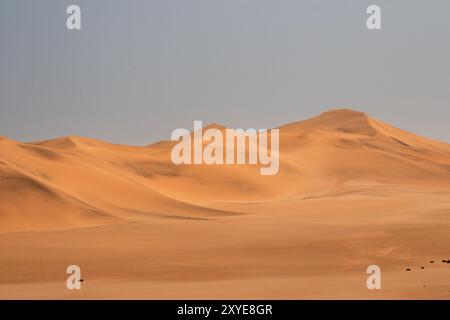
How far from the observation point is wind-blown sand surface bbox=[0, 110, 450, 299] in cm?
1606

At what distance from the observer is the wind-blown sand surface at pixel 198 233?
1606 centimetres

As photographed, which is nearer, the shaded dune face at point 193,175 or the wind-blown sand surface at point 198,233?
the wind-blown sand surface at point 198,233

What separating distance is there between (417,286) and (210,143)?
5520cm

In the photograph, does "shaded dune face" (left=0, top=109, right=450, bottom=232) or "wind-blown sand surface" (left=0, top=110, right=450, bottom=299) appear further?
"shaded dune face" (left=0, top=109, right=450, bottom=232)

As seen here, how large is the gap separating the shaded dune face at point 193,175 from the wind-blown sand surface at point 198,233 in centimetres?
14

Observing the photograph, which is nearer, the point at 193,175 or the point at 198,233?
the point at 198,233

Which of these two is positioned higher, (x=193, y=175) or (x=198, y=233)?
(x=193, y=175)

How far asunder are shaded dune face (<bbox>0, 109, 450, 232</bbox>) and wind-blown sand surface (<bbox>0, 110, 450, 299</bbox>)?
0.46 ft

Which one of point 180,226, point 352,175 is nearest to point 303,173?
point 352,175

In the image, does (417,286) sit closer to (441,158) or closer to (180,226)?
(180,226)

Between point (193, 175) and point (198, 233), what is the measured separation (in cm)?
3173

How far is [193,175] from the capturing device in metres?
57.2

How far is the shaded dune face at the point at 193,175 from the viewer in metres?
31.8

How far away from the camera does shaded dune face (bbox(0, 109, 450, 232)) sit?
31.8m
